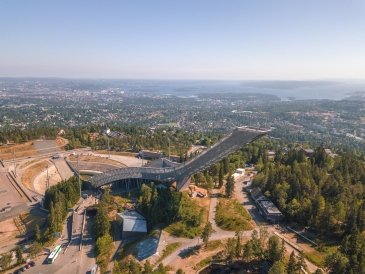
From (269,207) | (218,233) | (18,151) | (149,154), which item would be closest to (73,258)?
(218,233)

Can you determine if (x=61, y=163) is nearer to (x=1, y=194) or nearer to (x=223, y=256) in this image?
(x=1, y=194)

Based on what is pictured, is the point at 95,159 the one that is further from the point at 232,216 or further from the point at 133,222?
the point at 232,216

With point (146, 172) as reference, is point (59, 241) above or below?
below

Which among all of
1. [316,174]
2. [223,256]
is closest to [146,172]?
[223,256]

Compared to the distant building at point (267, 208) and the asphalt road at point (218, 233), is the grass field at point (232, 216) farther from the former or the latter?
the distant building at point (267, 208)

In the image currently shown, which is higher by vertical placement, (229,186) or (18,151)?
(229,186)

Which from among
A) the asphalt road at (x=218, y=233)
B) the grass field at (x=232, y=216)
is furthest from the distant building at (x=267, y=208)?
the grass field at (x=232, y=216)

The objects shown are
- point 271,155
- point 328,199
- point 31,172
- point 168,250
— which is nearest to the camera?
point 168,250
